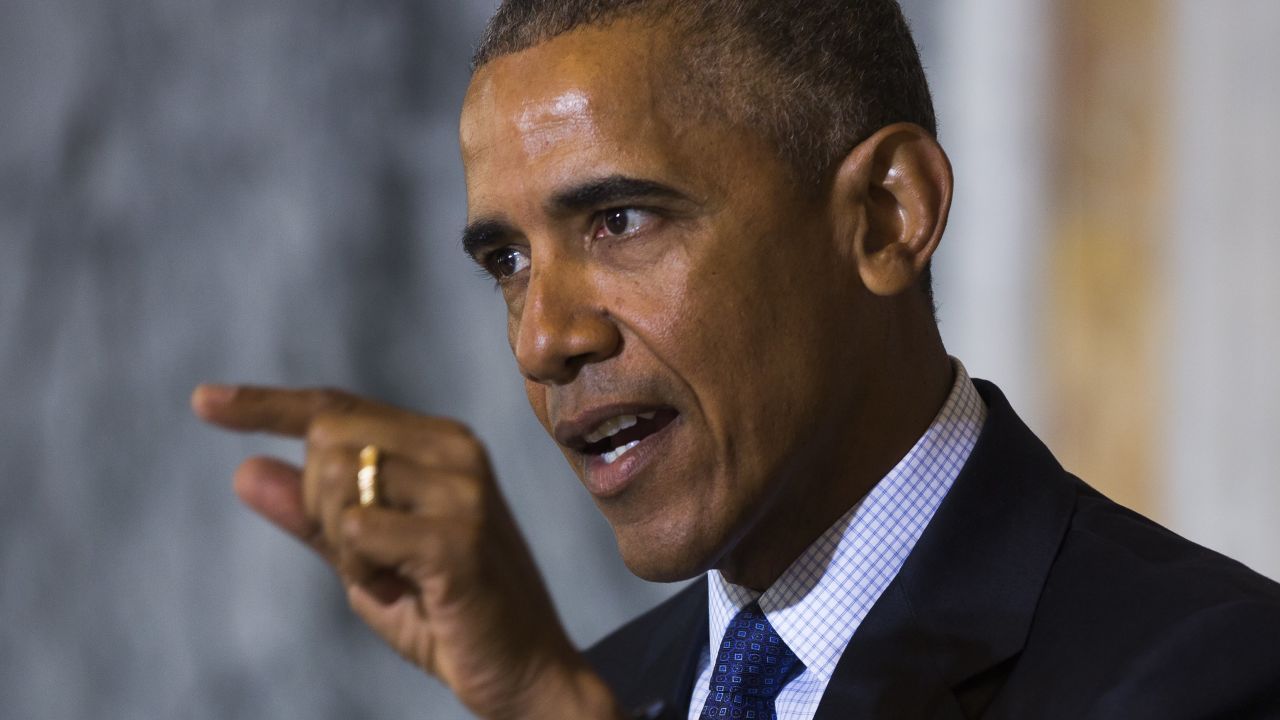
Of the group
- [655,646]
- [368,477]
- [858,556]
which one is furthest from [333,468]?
[655,646]

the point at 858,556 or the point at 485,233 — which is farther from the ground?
the point at 485,233

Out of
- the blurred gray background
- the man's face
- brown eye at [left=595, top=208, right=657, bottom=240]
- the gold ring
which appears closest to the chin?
the man's face

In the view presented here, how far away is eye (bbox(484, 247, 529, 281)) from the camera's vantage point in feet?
4.74

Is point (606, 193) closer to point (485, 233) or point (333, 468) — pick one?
point (485, 233)

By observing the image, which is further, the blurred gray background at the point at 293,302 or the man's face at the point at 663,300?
the blurred gray background at the point at 293,302

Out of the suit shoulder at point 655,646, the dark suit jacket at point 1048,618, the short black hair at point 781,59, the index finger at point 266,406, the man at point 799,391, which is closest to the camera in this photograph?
the index finger at point 266,406

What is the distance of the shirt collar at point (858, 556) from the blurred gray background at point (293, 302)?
1140 millimetres

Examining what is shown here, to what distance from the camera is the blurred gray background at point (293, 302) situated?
237 cm

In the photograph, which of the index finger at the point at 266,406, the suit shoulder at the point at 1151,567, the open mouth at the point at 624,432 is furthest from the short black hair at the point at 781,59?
the index finger at the point at 266,406

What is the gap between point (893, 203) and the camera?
1.44 meters

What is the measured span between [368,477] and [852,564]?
65 cm

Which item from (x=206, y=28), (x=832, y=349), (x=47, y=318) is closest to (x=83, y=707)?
(x=47, y=318)

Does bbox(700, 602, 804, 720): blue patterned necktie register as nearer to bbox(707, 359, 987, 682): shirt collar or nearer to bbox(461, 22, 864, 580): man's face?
bbox(707, 359, 987, 682): shirt collar

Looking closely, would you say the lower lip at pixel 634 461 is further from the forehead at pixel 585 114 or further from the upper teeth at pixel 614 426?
the forehead at pixel 585 114
